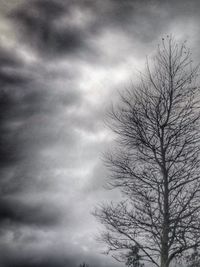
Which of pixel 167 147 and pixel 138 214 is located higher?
pixel 167 147

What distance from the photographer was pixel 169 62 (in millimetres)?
15523

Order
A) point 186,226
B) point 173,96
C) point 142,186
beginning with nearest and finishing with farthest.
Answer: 1. point 186,226
2. point 142,186
3. point 173,96

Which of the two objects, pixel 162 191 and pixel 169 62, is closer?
pixel 162 191

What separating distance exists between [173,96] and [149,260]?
19.8 ft

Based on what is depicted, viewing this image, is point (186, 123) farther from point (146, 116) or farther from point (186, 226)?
point (186, 226)

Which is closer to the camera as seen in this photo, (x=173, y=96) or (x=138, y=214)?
(x=138, y=214)

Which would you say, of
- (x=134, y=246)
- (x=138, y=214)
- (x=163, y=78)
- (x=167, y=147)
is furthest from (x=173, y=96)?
(x=134, y=246)

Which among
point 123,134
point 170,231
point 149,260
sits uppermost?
point 123,134

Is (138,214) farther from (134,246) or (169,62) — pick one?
(169,62)

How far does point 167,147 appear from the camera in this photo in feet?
48.0

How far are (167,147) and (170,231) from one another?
3031 mm

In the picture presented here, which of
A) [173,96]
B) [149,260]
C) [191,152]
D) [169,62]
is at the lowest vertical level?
[149,260]

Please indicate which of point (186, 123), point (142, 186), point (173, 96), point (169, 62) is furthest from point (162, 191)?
point (169, 62)

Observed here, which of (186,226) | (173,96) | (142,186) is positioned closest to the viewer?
(186,226)
